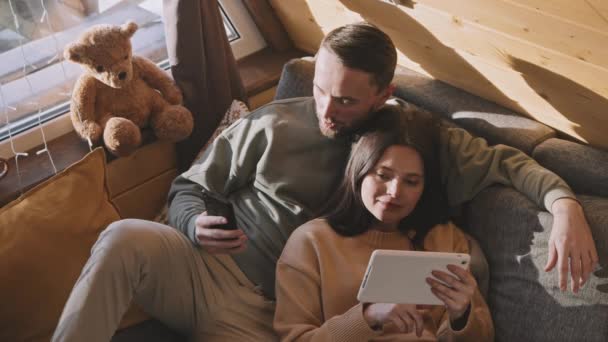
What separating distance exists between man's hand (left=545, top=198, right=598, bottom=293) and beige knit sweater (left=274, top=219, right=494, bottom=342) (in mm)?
198

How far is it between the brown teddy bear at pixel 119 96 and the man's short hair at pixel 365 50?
0.65m

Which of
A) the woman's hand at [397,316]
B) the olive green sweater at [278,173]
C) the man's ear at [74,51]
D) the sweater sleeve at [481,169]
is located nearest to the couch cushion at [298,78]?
the olive green sweater at [278,173]

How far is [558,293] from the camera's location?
1.44 m

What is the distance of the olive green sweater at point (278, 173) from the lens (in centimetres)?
163

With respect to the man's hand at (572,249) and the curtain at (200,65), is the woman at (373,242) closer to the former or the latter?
the man's hand at (572,249)

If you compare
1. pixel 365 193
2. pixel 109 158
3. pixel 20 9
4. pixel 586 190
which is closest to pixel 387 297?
pixel 365 193

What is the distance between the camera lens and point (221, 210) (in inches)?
62.2

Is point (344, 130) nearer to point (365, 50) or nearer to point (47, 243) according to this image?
point (365, 50)

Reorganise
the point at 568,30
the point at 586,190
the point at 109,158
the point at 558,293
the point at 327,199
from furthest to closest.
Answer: the point at 109,158 → the point at 327,199 → the point at 586,190 → the point at 558,293 → the point at 568,30

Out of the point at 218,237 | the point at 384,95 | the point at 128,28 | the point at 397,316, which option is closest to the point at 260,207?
the point at 218,237

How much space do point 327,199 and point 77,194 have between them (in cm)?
66

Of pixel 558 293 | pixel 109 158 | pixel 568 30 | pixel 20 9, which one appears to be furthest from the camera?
pixel 109 158

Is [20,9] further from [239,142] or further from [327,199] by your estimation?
[327,199]

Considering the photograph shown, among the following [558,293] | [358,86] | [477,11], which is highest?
[477,11]
